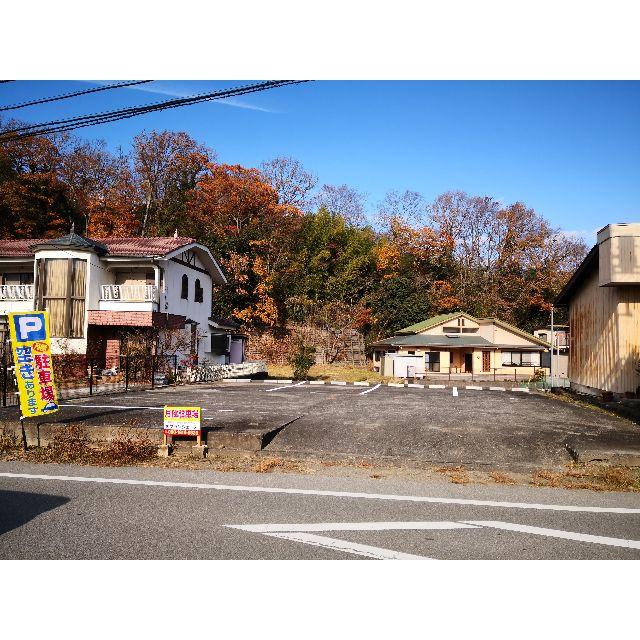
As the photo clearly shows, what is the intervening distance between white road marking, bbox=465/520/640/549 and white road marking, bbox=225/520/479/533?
0.55 ft

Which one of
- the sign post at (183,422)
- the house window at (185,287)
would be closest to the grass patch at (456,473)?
the sign post at (183,422)

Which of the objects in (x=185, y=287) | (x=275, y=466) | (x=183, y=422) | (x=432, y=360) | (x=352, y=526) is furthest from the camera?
(x=432, y=360)

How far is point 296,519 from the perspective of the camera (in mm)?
4078

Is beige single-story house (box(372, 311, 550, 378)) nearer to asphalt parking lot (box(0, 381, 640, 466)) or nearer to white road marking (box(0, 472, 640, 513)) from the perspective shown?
asphalt parking lot (box(0, 381, 640, 466))

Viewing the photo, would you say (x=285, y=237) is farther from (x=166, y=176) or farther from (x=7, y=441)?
(x=7, y=441)

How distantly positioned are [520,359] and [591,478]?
27.2 metres

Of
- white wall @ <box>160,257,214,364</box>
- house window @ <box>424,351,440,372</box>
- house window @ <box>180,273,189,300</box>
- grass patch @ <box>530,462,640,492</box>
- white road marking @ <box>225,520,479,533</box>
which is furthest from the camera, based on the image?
house window @ <box>424,351,440,372</box>

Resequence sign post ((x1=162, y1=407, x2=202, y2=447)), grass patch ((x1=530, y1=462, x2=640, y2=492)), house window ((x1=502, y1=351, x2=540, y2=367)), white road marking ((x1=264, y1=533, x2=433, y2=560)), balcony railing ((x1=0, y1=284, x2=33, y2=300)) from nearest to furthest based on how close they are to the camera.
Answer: white road marking ((x1=264, y1=533, x2=433, y2=560)) → grass patch ((x1=530, y1=462, x2=640, y2=492)) → sign post ((x1=162, y1=407, x2=202, y2=447)) → balcony railing ((x1=0, y1=284, x2=33, y2=300)) → house window ((x1=502, y1=351, x2=540, y2=367))

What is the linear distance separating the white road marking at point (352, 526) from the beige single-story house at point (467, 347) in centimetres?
2551

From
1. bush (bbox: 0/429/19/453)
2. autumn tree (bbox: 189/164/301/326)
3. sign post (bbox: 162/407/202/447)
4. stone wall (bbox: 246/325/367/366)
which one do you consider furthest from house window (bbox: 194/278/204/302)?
sign post (bbox: 162/407/202/447)

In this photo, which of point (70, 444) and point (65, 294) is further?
point (65, 294)

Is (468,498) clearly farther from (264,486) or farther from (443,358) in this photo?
(443,358)

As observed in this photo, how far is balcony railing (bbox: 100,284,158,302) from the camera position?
1889cm

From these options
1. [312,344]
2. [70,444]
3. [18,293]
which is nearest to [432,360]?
[312,344]
